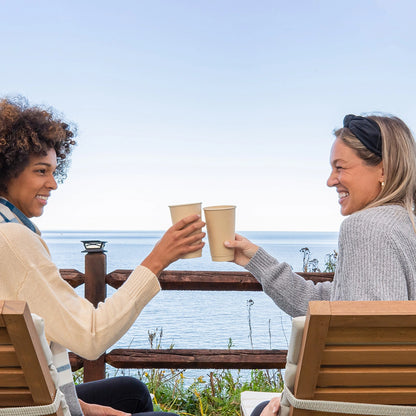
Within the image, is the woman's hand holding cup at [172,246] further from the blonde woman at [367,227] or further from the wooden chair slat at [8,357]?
the wooden chair slat at [8,357]

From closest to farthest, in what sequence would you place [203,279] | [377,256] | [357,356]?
[357,356], [377,256], [203,279]

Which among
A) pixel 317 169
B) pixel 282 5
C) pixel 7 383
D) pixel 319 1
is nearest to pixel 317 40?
pixel 282 5

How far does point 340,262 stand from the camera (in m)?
1.72

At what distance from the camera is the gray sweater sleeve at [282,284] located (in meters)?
2.35

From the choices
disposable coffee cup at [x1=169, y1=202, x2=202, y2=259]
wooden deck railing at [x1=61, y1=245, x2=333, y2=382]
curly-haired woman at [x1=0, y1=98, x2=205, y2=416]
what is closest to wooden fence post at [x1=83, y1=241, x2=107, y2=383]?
wooden deck railing at [x1=61, y1=245, x2=333, y2=382]

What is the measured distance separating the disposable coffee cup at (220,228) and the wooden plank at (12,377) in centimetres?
86

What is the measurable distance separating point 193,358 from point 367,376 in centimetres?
224

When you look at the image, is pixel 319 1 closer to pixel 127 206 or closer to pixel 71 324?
pixel 127 206

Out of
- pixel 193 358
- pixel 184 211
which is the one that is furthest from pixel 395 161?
pixel 193 358

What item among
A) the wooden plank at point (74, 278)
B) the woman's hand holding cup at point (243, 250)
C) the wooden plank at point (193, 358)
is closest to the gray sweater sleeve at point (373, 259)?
the woman's hand holding cup at point (243, 250)

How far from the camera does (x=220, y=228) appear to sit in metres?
1.96

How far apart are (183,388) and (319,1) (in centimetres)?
3788

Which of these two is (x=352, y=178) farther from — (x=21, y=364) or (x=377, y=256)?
(x=21, y=364)

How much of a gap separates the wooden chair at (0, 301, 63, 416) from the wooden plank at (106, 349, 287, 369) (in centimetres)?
209
